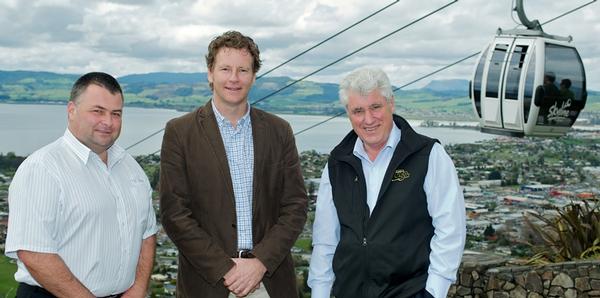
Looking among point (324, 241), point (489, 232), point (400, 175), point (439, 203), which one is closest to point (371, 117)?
point (400, 175)

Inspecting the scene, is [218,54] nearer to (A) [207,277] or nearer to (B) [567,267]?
(A) [207,277]

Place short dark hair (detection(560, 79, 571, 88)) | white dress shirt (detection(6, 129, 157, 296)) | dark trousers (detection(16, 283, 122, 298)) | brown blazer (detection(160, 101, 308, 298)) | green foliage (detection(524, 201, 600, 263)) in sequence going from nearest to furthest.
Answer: white dress shirt (detection(6, 129, 157, 296)) < dark trousers (detection(16, 283, 122, 298)) < brown blazer (detection(160, 101, 308, 298)) < green foliage (detection(524, 201, 600, 263)) < short dark hair (detection(560, 79, 571, 88))

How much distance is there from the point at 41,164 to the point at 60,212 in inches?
6.0

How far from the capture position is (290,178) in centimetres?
304

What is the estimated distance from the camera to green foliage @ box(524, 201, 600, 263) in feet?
21.7

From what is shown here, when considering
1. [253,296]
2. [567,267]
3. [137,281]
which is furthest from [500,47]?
[137,281]

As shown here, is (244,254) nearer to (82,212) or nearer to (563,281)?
(82,212)

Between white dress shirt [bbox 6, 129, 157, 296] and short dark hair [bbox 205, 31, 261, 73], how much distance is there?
0.50 m

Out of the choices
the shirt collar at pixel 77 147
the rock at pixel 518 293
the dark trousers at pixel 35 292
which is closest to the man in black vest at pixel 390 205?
the shirt collar at pixel 77 147

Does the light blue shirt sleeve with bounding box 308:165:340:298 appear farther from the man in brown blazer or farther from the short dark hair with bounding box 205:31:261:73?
the short dark hair with bounding box 205:31:261:73

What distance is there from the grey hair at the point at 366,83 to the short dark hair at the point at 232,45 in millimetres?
468

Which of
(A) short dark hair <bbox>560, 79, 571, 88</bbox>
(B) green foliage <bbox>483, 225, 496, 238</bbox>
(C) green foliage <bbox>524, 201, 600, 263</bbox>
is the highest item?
(A) short dark hair <bbox>560, 79, 571, 88</bbox>

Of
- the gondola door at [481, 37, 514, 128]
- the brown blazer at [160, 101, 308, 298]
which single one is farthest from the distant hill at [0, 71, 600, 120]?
the brown blazer at [160, 101, 308, 298]

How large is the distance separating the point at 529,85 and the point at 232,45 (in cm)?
678
